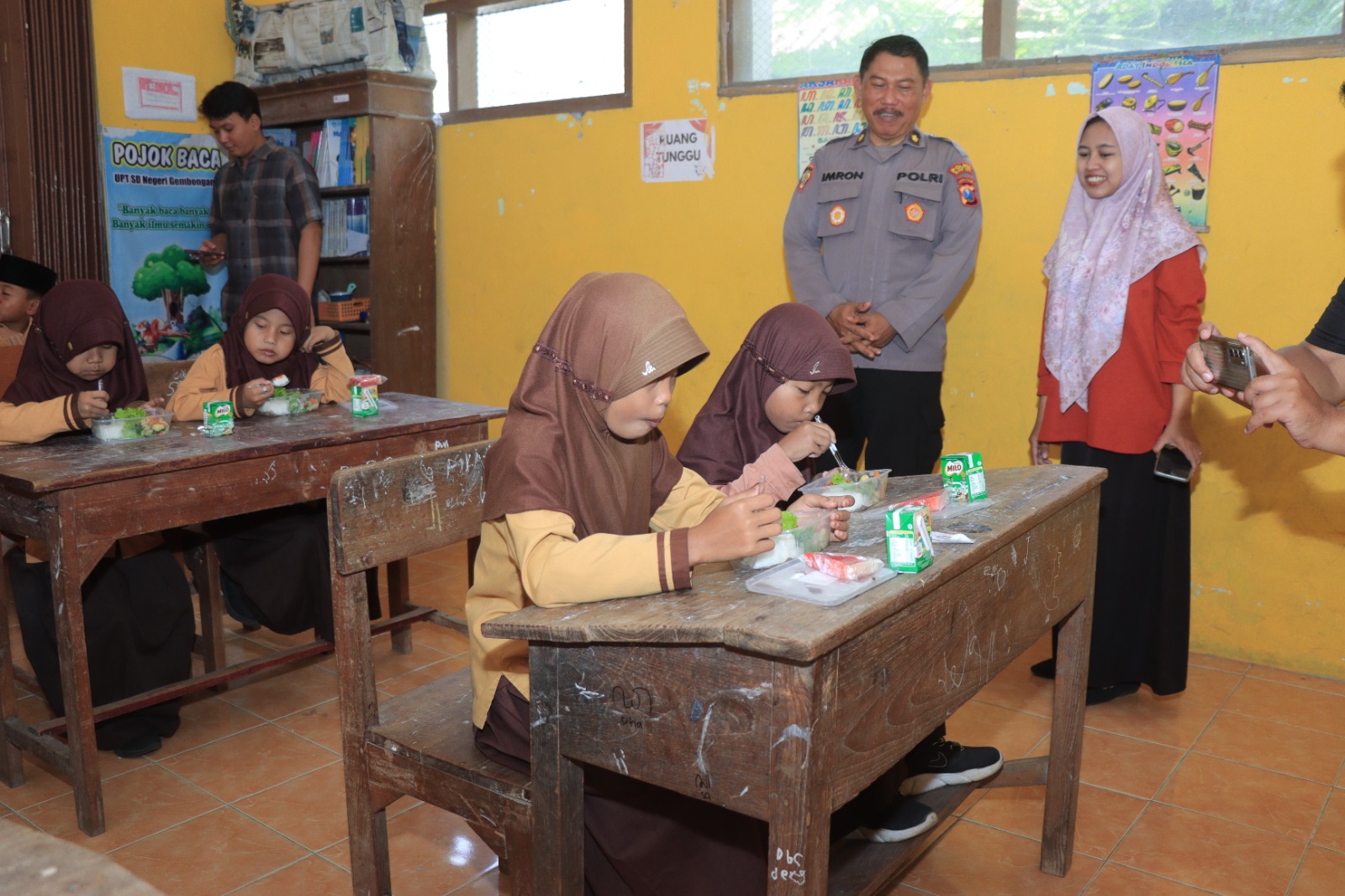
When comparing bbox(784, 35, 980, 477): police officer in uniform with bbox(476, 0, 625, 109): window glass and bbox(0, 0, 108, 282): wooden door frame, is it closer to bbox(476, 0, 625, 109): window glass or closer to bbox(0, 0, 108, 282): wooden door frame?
bbox(476, 0, 625, 109): window glass

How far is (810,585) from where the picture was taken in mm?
1349

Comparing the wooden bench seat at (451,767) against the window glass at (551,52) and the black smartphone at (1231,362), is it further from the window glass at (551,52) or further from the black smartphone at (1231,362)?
the window glass at (551,52)

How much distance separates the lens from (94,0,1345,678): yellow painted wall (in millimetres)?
3092

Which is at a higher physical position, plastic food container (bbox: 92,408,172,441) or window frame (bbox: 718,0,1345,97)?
window frame (bbox: 718,0,1345,97)

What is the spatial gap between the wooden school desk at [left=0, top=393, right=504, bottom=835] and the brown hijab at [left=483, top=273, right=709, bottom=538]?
47.5 inches

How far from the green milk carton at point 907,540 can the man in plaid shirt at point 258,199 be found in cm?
389

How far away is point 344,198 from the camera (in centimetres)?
496

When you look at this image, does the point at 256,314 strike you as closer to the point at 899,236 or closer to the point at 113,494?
the point at 113,494

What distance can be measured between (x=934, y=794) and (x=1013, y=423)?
1.82 metres

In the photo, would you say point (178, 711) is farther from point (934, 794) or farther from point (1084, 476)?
point (1084, 476)

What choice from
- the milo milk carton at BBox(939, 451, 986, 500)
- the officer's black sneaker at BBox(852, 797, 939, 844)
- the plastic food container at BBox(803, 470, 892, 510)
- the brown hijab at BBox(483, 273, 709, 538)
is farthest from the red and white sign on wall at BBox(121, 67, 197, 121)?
the officer's black sneaker at BBox(852, 797, 939, 844)

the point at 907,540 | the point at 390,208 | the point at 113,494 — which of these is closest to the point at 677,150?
the point at 390,208

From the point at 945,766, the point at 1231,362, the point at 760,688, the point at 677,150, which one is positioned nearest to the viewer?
the point at 760,688

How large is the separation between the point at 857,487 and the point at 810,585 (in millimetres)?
623
